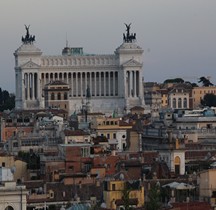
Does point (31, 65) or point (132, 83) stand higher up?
point (31, 65)

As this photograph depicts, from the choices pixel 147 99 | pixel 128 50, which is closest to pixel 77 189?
pixel 128 50

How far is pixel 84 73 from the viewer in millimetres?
124000

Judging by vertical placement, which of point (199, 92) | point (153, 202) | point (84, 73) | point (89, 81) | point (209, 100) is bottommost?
point (153, 202)

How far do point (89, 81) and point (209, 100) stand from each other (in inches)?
426

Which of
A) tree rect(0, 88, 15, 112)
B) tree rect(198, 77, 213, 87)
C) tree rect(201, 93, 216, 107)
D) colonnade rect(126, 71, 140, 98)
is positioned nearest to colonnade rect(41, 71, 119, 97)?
colonnade rect(126, 71, 140, 98)

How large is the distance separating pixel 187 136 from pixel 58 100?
39877mm

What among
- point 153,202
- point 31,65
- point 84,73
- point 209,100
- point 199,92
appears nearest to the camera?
point 153,202

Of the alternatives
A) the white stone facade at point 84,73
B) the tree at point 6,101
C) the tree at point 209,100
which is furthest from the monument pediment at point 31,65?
the tree at point 209,100

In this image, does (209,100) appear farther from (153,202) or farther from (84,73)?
(153,202)

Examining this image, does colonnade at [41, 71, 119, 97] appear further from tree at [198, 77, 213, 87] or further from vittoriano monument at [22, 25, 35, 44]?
tree at [198, 77, 213, 87]

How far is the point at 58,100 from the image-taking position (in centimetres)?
11369

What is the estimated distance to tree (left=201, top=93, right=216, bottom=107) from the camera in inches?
5055

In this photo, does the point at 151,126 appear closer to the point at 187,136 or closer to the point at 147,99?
the point at 187,136

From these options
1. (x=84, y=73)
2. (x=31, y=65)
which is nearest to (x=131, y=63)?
(x=84, y=73)
